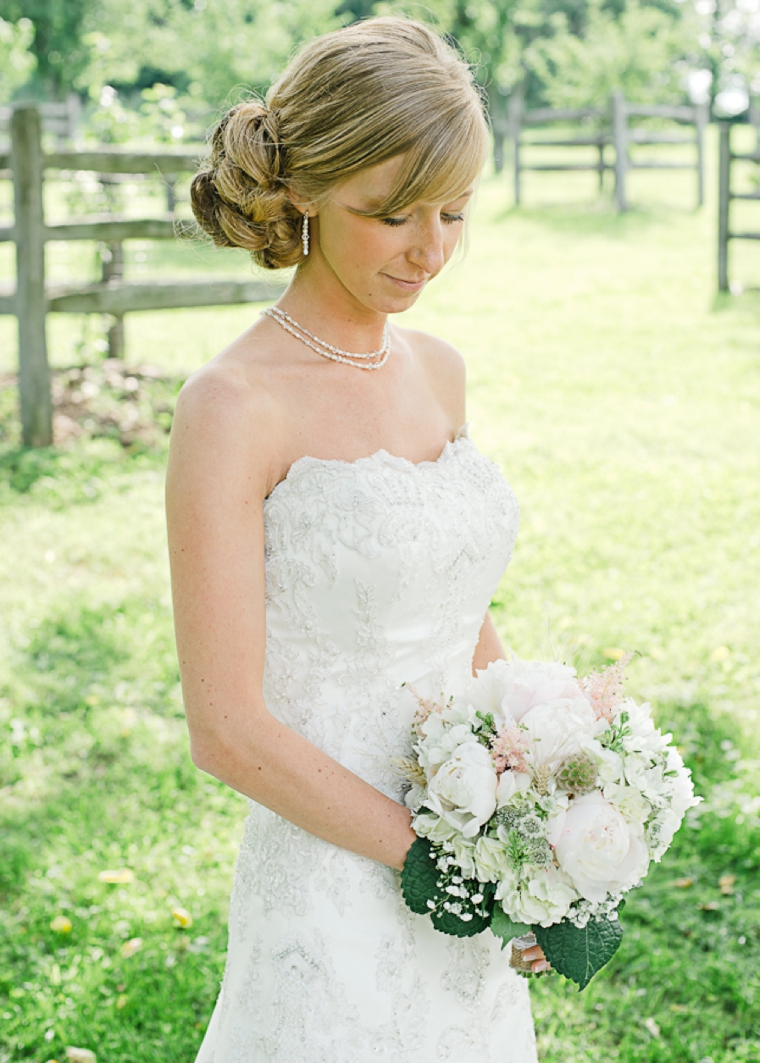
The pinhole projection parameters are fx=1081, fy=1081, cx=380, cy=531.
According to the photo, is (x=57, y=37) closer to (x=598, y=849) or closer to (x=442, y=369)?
(x=442, y=369)

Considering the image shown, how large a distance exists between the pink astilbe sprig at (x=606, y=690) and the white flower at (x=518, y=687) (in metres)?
0.03

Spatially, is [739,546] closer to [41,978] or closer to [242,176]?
[41,978]

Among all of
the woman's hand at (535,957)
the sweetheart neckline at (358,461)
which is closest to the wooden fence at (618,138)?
the sweetheart neckline at (358,461)

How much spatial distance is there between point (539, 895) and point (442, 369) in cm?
130

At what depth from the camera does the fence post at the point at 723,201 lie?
44.3ft

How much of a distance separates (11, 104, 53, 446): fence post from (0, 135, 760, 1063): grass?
0.32 m

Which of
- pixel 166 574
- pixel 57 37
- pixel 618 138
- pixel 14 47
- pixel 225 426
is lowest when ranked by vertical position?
pixel 166 574

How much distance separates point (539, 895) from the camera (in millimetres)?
1816

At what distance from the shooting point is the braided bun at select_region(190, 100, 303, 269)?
2100 millimetres

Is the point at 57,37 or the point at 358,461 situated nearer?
the point at 358,461

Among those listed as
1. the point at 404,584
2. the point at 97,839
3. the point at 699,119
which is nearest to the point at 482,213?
the point at 699,119

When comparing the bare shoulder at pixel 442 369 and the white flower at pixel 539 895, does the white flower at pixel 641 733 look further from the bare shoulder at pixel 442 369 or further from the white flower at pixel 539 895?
the bare shoulder at pixel 442 369

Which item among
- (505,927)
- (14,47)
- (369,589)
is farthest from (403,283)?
(14,47)

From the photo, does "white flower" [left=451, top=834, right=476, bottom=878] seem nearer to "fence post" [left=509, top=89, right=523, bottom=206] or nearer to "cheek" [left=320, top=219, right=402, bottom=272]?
"cheek" [left=320, top=219, right=402, bottom=272]
